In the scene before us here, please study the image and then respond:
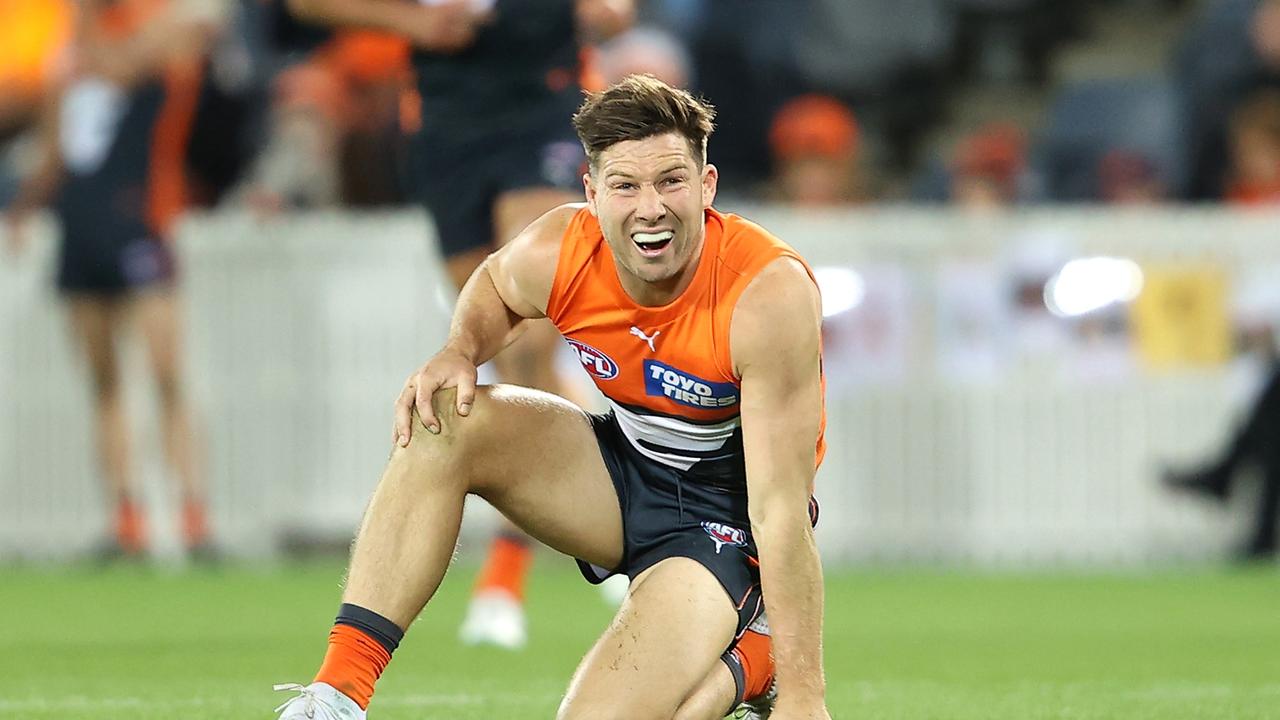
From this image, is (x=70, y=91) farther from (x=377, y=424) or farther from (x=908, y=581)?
(x=908, y=581)

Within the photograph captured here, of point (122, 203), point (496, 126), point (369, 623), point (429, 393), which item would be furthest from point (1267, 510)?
point (369, 623)

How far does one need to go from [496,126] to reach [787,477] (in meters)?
3.20

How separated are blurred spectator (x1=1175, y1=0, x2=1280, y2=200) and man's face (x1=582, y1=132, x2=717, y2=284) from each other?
7.99 meters

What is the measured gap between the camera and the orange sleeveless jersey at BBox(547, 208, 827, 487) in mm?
4242

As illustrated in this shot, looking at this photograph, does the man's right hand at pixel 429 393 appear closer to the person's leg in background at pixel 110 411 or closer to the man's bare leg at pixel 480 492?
the man's bare leg at pixel 480 492

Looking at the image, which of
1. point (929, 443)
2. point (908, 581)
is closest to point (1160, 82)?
point (929, 443)

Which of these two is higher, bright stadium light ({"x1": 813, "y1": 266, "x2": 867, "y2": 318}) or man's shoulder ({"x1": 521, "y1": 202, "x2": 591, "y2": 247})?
bright stadium light ({"x1": 813, "y1": 266, "x2": 867, "y2": 318})

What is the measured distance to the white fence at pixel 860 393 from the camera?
10469 mm

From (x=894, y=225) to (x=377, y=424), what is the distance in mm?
2746

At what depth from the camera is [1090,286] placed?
10.5 m

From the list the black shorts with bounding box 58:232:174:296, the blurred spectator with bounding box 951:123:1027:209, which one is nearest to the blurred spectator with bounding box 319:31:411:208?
the black shorts with bounding box 58:232:174:296

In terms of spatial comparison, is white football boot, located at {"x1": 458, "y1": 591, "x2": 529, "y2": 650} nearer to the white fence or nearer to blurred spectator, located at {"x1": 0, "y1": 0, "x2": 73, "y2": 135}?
the white fence

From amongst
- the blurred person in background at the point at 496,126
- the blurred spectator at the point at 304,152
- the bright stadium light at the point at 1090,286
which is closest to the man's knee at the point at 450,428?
the blurred person in background at the point at 496,126

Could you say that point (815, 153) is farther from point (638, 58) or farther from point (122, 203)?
point (122, 203)
